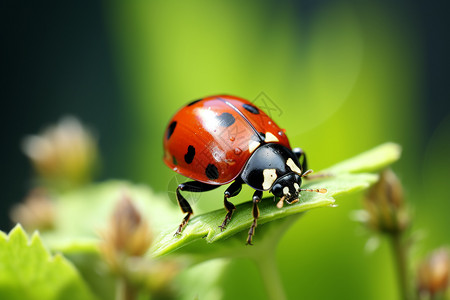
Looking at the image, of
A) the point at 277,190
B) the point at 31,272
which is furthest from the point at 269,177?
the point at 31,272

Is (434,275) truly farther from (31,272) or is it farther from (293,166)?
(31,272)

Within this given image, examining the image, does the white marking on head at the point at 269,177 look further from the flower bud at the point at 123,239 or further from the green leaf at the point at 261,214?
the flower bud at the point at 123,239

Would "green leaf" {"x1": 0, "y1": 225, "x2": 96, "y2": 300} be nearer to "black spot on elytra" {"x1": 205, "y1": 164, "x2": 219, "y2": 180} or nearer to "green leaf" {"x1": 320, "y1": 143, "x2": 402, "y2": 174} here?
"black spot on elytra" {"x1": 205, "y1": 164, "x2": 219, "y2": 180}

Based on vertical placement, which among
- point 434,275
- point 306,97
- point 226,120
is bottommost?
point 434,275

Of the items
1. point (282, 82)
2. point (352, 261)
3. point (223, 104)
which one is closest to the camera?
point (223, 104)

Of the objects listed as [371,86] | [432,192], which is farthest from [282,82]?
[432,192]

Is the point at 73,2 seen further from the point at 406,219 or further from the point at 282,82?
the point at 406,219

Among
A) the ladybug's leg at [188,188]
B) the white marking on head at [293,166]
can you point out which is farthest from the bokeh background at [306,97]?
the white marking on head at [293,166]
